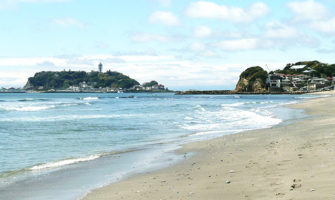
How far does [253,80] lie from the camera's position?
172 m

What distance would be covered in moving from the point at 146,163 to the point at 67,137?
983 cm

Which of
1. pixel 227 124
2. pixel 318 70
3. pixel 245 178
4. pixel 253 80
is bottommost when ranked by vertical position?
pixel 227 124

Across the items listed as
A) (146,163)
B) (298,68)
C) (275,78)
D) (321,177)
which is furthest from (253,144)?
(298,68)

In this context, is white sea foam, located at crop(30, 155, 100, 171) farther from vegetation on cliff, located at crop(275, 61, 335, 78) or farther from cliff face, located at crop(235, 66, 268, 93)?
vegetation on cliff, located at crop(275, 61, 335, 78)

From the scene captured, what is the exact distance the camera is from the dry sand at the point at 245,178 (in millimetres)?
6934

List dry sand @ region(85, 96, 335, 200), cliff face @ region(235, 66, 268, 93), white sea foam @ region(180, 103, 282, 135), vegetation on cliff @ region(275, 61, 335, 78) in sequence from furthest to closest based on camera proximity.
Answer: vegetation on cliff @ region(275, 61, 335, 78) → cliff face @ region(235, 66, 268, 93) → white sea foam @ region(180, 103, 282, 135) → dry sand @ region(85, 96, 335, 200)

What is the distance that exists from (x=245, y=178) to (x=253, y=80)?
16879 centimetres

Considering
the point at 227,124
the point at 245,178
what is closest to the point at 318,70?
the point at 227,124

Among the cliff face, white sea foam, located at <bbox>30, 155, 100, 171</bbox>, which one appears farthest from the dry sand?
the cliff face

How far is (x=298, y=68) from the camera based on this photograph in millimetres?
193625

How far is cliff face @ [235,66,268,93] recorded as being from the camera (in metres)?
169

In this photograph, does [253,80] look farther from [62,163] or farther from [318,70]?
[62,163]

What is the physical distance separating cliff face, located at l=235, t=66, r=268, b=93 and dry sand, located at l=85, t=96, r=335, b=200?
160 m

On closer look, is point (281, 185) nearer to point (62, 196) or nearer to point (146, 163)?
point (62, 196)
